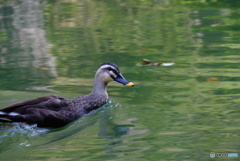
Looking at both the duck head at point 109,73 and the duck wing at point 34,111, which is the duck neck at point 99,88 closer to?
the duck head at point 109,73

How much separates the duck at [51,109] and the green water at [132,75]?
0.12 meters

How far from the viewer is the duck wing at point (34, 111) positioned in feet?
22.7

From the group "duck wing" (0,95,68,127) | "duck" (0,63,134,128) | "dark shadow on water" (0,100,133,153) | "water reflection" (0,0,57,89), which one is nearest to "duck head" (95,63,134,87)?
"duck" (0,63,134,128)

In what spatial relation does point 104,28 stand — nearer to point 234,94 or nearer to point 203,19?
→ point 203,19

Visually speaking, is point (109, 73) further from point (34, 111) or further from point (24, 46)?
point (24, 46)

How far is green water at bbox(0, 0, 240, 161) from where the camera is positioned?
6192 millimetres

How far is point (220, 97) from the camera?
8086 mm

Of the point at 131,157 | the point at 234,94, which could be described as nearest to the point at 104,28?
the point at 234,94

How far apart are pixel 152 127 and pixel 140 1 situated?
12481mm

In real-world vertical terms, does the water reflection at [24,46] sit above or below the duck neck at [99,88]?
above

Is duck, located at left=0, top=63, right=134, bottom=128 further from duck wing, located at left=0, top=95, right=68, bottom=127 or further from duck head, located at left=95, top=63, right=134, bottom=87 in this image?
duck head, located at left=95, top=63, right=134, bottom=87

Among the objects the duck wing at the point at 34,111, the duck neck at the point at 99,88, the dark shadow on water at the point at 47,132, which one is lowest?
the dark shadow on water at the point at 47,132

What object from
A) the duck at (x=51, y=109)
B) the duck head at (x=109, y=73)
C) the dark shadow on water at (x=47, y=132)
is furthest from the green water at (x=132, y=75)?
the duck head at (x=109, y=73)

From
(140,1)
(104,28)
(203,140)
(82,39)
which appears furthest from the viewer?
(140,1)
